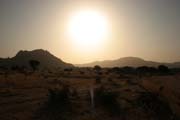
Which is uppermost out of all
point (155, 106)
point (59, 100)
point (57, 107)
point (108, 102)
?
point (59, 100)

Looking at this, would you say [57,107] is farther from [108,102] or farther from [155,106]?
[155,106]

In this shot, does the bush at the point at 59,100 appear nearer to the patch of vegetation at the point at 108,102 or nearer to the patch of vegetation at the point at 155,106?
the patch of vegetation at the point at 108,102

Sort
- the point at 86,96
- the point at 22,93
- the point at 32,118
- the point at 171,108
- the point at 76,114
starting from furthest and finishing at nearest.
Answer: the point at 22,93 < the point at 86,96 < the point at 171,108 < the point at 76,114 < the point at 32,118

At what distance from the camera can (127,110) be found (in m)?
Answer: 21.6

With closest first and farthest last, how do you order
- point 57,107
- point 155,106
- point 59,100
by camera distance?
point 57,107 → point 59,100 → point 155,106

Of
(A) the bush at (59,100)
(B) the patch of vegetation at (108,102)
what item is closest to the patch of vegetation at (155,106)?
(B) the patch of vegetation at (108,102)

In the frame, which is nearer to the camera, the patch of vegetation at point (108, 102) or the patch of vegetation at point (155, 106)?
the patch of vegetation at point (155, 106)

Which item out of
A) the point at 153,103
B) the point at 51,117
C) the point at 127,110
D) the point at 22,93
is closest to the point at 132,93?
the point at 153,103

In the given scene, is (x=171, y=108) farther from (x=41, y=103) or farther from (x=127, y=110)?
(x=41, y=103)

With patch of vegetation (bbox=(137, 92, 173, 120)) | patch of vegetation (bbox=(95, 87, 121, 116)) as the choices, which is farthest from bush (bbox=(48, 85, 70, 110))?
patch of vegetation (bbox=(137, 92, 173, 120))

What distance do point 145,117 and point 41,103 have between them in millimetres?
6252

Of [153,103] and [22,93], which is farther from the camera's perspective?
[22,93]

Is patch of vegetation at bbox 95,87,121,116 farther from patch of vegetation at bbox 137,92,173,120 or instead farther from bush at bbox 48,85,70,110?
bush at bbox 48,85,70,110

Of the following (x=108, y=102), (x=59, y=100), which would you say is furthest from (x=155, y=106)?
(x=59, y=100)
